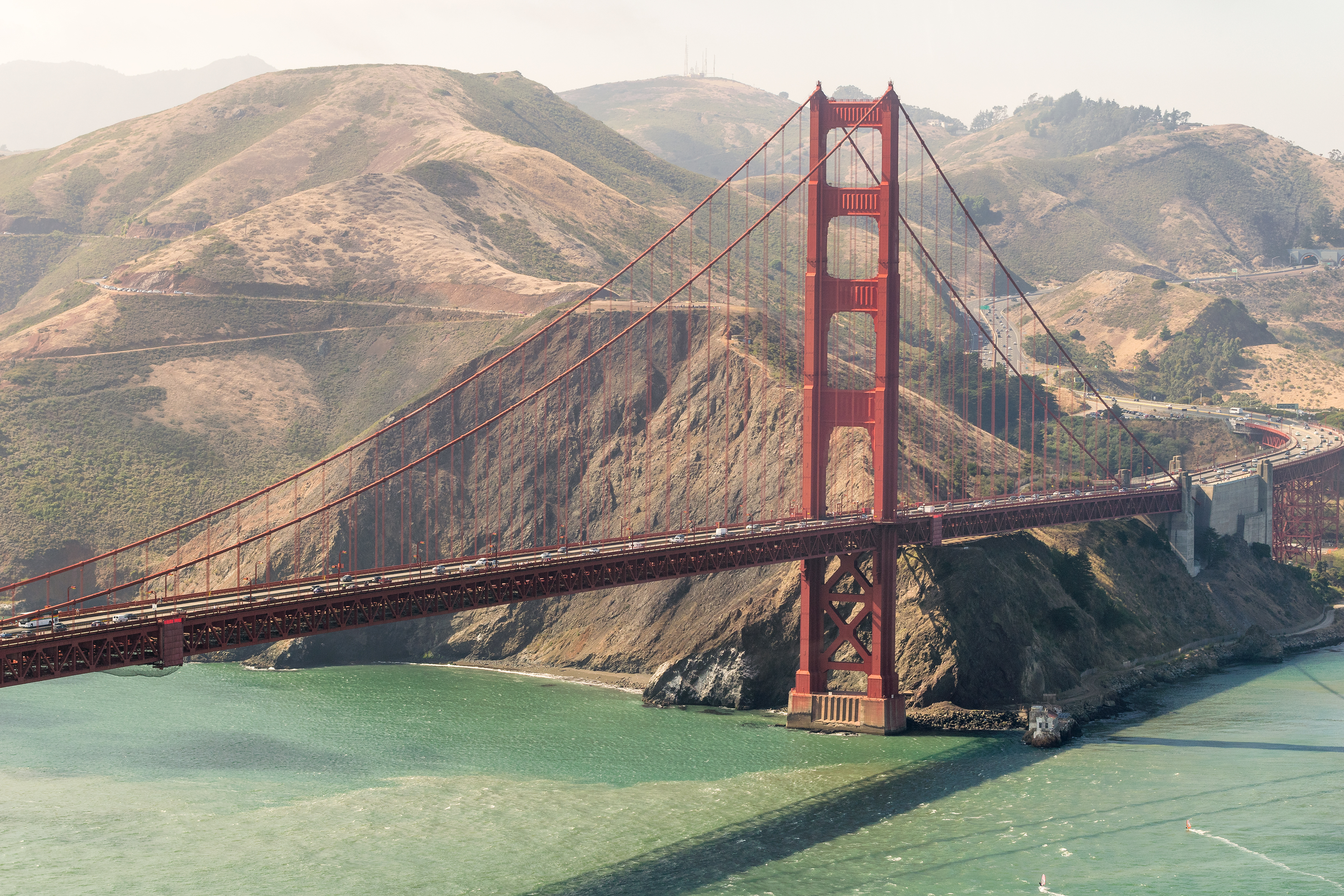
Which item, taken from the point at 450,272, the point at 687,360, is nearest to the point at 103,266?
the point at 450,272

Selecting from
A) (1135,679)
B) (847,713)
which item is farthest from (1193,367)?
(847,713)

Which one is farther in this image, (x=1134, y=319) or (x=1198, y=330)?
(x=1134, y=319)

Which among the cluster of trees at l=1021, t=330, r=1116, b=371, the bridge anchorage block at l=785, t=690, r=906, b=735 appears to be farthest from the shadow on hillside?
the cluster of trees at l=1021, t=330, r=1116, b=371

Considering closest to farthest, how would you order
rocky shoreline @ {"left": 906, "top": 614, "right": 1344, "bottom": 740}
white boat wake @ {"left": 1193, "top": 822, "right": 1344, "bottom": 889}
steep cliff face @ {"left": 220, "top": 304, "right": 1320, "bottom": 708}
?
white boat wake @ {"left": 1193, "top": 822, "right": 1344, "bottom": 889} → rocky shoreline @ {"left": 906, "top": 614, "right": 1344, "bottom": 740} → steep cliff face @ {"left": 220, "top": 304, "right": 1320, "bottom": 708}

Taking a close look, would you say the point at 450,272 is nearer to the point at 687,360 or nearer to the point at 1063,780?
the point at 687,360

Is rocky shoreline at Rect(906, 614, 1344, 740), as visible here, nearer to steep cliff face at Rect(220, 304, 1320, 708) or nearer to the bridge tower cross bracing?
steep cliff face at Rect(220, 304, 1320, 708)

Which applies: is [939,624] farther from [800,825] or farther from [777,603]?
[800,825]

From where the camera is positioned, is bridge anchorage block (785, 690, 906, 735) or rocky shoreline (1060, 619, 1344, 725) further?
rocky shoreline (1060, 619, 1344, 725)
